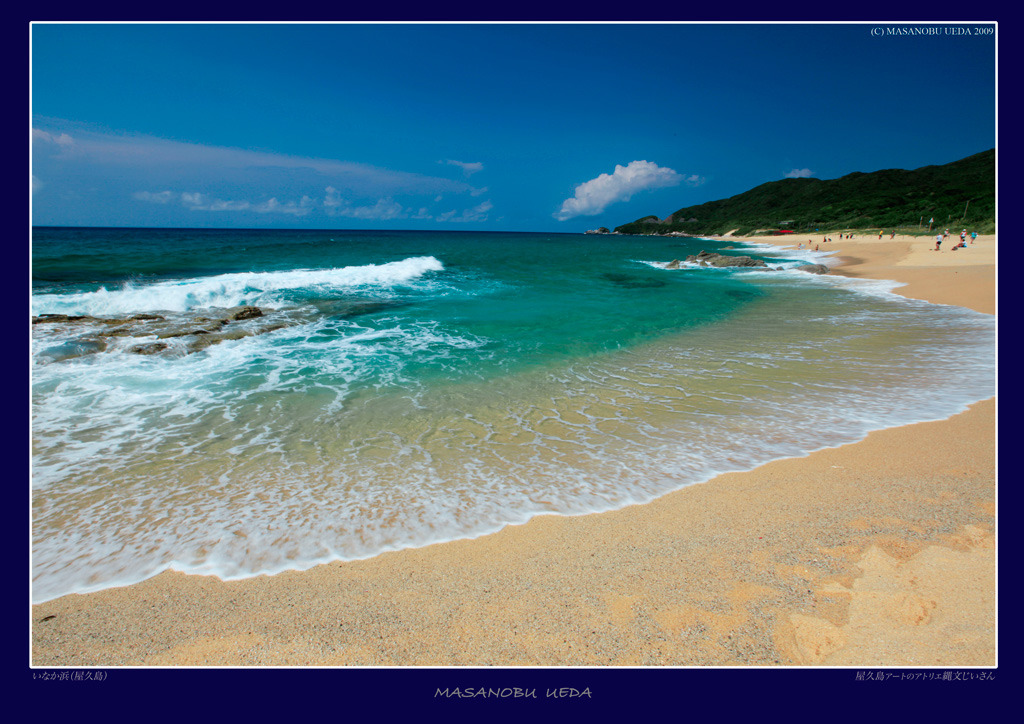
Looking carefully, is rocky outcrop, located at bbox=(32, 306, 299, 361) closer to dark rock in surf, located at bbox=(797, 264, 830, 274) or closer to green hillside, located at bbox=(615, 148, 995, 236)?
dark rock in surf, located at bbox=(797, 264, 830, 274)

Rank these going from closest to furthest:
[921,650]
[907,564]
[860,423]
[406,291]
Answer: [921,650] → [907,564] → [860,423] → [406,291]

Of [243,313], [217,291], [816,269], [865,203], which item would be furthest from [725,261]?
[865,203]

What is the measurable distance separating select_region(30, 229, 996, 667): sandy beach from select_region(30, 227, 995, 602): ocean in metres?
0.34

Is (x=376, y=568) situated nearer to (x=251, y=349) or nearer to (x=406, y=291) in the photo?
(x=251, y=349)

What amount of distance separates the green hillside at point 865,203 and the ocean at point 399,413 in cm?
5342

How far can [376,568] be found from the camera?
3.56 metres

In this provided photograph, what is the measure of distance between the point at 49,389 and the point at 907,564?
11875mm

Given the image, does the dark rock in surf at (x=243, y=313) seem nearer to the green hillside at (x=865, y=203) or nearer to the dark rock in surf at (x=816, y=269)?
→ the dark rock in surf at (x=816, y=269)

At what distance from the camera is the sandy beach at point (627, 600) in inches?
111

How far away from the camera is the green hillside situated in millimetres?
67438

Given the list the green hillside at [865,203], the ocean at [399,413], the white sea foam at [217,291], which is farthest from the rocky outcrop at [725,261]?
the green hillside at [865,203]

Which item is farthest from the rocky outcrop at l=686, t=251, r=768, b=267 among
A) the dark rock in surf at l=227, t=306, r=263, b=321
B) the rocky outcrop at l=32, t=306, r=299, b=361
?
the dark rock in surf at l=227, t=306, r=263, b=321

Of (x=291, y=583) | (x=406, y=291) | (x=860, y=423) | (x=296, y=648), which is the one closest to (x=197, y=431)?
(x=291, y=583)

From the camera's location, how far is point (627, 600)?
10.3 feet
